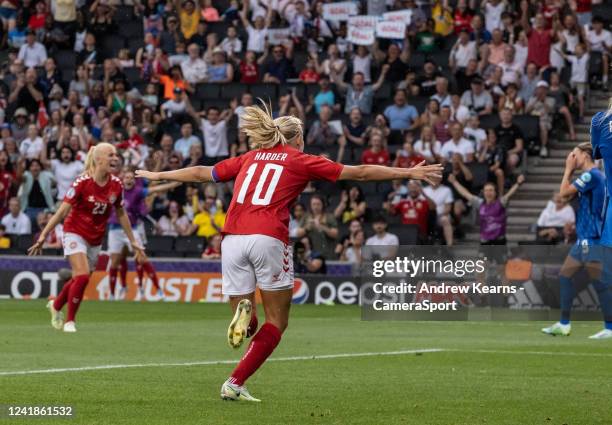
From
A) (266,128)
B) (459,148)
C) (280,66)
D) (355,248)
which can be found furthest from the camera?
(280,66)

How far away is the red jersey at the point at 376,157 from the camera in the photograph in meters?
27.8

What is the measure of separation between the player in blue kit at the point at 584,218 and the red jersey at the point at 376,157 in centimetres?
1021

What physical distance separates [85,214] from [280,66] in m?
14.1

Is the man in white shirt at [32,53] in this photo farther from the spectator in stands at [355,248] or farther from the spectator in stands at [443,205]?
the spectator in stands at [443,205]

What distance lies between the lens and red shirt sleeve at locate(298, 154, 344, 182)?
401 inches

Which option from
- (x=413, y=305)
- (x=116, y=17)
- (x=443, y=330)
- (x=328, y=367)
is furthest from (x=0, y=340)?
(x=116, y=17)

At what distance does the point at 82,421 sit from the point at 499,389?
3.81 m

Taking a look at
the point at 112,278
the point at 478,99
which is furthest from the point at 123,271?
the point at 478,99

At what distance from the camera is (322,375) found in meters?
12.3

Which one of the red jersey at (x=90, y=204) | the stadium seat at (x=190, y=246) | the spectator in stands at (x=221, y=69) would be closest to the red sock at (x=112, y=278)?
the stadium seat at (x=190, y=246)

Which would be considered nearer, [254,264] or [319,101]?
[254,264]

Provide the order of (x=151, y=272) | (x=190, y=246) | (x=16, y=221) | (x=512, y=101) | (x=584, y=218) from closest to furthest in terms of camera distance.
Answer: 1. (x=584, y=218)
2. (x=151, y=272)
3. (x=512, y=101)
4. (x=190, y=246)
5. (x=16, y=221)

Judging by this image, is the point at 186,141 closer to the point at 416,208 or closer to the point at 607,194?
the point at 416,208

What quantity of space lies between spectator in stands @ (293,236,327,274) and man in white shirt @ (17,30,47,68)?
10.2 meters
